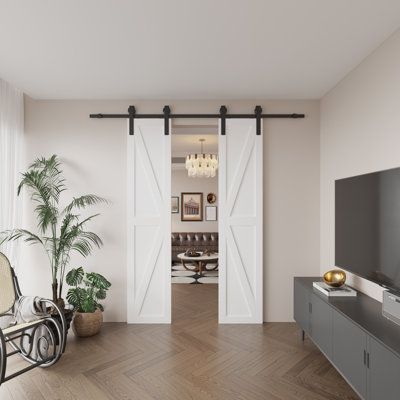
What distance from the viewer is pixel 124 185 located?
11.6 ft

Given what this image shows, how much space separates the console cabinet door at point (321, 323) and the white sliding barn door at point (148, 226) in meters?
1.64

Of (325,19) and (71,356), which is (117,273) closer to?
(71,356)

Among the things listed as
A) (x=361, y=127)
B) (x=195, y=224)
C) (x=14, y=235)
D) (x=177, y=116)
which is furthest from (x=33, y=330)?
(x=195, y=224)

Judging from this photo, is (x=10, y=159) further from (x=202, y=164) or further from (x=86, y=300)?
(x=202, y=164)

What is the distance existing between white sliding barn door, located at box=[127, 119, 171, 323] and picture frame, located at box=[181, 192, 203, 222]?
468 cm

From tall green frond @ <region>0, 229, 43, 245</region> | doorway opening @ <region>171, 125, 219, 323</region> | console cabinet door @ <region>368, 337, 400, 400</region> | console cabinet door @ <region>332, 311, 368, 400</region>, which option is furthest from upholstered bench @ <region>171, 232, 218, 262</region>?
console cabinet door @ <region>368, 337, 400, 400</region>

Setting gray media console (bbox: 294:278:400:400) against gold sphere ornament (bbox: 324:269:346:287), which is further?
gold sphere ornament (bbox: 324:269:346:287)

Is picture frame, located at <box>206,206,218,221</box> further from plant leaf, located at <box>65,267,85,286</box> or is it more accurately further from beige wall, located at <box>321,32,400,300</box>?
plant leaf, located at <box>65,267,85,286</box>

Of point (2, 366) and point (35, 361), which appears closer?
point (2, 366)

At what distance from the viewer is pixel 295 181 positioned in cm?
353

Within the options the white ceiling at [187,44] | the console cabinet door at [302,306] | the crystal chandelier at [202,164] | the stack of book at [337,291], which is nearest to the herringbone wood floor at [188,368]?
the console cabinet door at [302,306]

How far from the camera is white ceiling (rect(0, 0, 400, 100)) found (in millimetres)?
1933

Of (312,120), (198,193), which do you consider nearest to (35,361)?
(312,120)

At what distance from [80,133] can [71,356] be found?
244 cm
